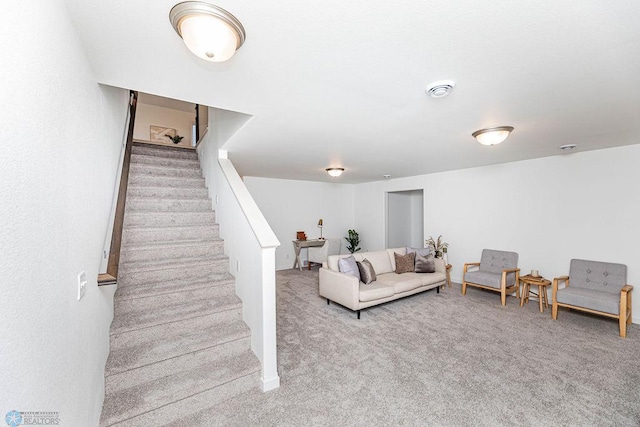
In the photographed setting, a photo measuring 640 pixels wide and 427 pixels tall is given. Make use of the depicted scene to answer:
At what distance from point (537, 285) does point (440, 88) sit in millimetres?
3742

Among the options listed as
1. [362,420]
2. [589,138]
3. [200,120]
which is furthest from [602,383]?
[200,120]

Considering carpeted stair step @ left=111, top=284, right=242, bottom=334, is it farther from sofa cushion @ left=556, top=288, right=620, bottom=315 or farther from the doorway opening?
the doorway opening

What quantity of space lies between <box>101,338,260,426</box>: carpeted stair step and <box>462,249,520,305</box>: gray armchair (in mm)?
3768

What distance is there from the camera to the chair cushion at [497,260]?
4387mm

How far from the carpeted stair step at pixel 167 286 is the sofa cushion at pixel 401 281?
7.76 ft

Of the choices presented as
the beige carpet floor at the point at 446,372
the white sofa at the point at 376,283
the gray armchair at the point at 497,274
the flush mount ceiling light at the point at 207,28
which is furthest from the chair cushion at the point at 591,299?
the flush mount ceiling light at the point at 207,28

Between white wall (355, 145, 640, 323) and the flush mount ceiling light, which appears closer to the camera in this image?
the flush mount ceiling light

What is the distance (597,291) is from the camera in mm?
3486

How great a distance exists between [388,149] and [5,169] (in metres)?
3.43

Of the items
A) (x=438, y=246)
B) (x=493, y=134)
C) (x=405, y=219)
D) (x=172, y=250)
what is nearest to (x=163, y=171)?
(x=172, y=250)

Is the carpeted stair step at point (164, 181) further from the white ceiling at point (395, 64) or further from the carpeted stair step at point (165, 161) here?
the white ceiling at point (395, 64)

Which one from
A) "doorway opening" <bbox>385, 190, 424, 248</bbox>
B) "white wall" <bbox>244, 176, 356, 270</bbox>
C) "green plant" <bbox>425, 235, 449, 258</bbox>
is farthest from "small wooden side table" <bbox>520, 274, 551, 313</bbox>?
"white wall" <bbox>244, 176, 356, 270</bbox>

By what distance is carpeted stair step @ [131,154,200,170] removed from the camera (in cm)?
407

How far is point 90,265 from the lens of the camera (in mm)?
1568
